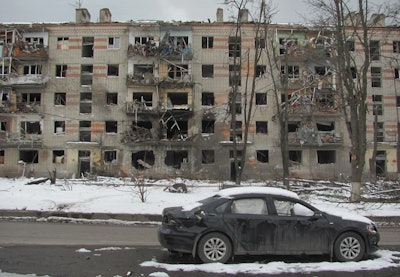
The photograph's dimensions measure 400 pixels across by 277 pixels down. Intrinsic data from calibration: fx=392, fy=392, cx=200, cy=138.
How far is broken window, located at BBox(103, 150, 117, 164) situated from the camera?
127ft

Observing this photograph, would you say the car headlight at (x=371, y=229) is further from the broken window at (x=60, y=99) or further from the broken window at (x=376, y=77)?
the broken window at (x=376, y=77)

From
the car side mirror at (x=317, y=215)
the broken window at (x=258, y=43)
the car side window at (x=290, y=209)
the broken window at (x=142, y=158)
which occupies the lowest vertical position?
the car side mirror at (x=317, y=215)

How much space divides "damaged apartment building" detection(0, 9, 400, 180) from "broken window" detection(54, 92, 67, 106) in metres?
0.10

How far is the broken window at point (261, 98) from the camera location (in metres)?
39.7

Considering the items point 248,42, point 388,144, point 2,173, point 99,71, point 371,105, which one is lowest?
point 2,173

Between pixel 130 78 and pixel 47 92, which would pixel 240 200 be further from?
pixel 47 92

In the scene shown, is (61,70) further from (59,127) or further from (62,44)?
(59,127)

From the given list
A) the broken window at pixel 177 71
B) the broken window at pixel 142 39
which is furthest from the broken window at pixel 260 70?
the broken window at pixel 142 39

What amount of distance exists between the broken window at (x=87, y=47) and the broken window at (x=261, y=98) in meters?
17.6

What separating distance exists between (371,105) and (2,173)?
37588 mm

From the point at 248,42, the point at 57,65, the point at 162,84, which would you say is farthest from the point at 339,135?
the point at 57,65

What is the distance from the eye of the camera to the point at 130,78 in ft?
125

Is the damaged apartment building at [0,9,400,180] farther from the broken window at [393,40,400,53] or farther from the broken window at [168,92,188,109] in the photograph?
the broken window at [393,40,400,53]

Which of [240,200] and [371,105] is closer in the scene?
[240,200]
